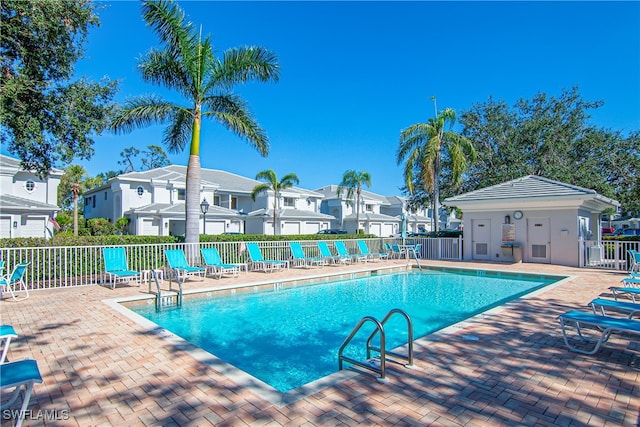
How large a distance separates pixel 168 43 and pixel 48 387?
13.0 meters

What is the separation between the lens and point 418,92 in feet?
78.0

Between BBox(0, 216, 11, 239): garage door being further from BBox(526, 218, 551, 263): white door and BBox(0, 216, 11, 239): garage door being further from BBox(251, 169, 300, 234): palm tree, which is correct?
BBox(526, 218, 551, 263): white door

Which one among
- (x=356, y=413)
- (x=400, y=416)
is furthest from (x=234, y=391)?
(x=400, y=416)

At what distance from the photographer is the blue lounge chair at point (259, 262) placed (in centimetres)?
1368

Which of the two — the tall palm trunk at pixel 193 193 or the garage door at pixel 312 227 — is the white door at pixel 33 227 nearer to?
the tall palm trunk at pixel 193 193

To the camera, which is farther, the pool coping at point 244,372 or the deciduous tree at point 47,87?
the deciduous tree at point 47,87

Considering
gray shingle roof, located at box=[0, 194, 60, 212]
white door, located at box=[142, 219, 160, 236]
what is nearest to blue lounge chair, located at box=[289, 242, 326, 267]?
gray shingle roof, located at box=[0, 194, 60, 212]

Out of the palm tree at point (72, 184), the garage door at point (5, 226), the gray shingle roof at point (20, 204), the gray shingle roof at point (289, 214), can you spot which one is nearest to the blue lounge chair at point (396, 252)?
the gray shingle roof at point (289, 214)

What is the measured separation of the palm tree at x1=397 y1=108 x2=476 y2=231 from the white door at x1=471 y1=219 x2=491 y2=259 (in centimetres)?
319

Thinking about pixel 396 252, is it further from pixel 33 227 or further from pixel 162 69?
pixel 33 227

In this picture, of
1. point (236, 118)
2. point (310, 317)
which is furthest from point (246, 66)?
point (310, 317)

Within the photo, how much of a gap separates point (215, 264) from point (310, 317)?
17.6 feet

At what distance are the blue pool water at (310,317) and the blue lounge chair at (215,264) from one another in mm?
2323

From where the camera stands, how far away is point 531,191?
16.3 m
